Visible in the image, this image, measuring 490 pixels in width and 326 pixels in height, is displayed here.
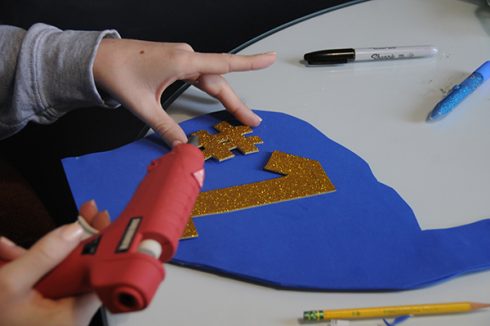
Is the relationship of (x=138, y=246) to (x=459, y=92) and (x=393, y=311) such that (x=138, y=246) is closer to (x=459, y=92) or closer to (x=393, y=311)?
(x=393, y=311)

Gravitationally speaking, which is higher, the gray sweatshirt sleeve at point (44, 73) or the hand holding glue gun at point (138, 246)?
the hand holding glue gun at point (138, 246)

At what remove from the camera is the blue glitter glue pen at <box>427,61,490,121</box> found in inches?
27.3

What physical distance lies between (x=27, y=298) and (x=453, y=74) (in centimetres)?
60

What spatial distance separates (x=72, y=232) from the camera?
39 centimetres

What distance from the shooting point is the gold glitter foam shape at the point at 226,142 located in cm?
63

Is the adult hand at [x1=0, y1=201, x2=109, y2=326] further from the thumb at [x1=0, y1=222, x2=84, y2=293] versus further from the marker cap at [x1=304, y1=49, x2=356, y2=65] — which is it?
Answer: the marker cap at [x1=304, y1=49, x2=356, y2=65]

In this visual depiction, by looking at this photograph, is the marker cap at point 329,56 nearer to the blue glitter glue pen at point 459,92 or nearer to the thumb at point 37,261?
the blue glitter glue pen at point 459,92

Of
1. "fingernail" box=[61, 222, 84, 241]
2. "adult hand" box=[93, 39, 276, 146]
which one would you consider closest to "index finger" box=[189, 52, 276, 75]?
"adult hand" box=[93, 39, 276, 146]

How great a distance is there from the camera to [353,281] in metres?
0.50

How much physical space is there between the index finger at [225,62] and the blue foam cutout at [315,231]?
11cm

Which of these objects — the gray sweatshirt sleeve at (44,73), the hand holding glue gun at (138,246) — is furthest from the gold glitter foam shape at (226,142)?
the hand holding glue gun at (138,246)

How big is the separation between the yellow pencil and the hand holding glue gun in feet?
0.56

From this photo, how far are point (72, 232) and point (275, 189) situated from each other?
26 centimetres

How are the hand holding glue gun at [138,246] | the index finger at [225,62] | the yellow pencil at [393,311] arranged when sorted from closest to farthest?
the hand holding glue gun at [138,246] → the yellow pencil at [393,311] → the index finger at [225,62]
